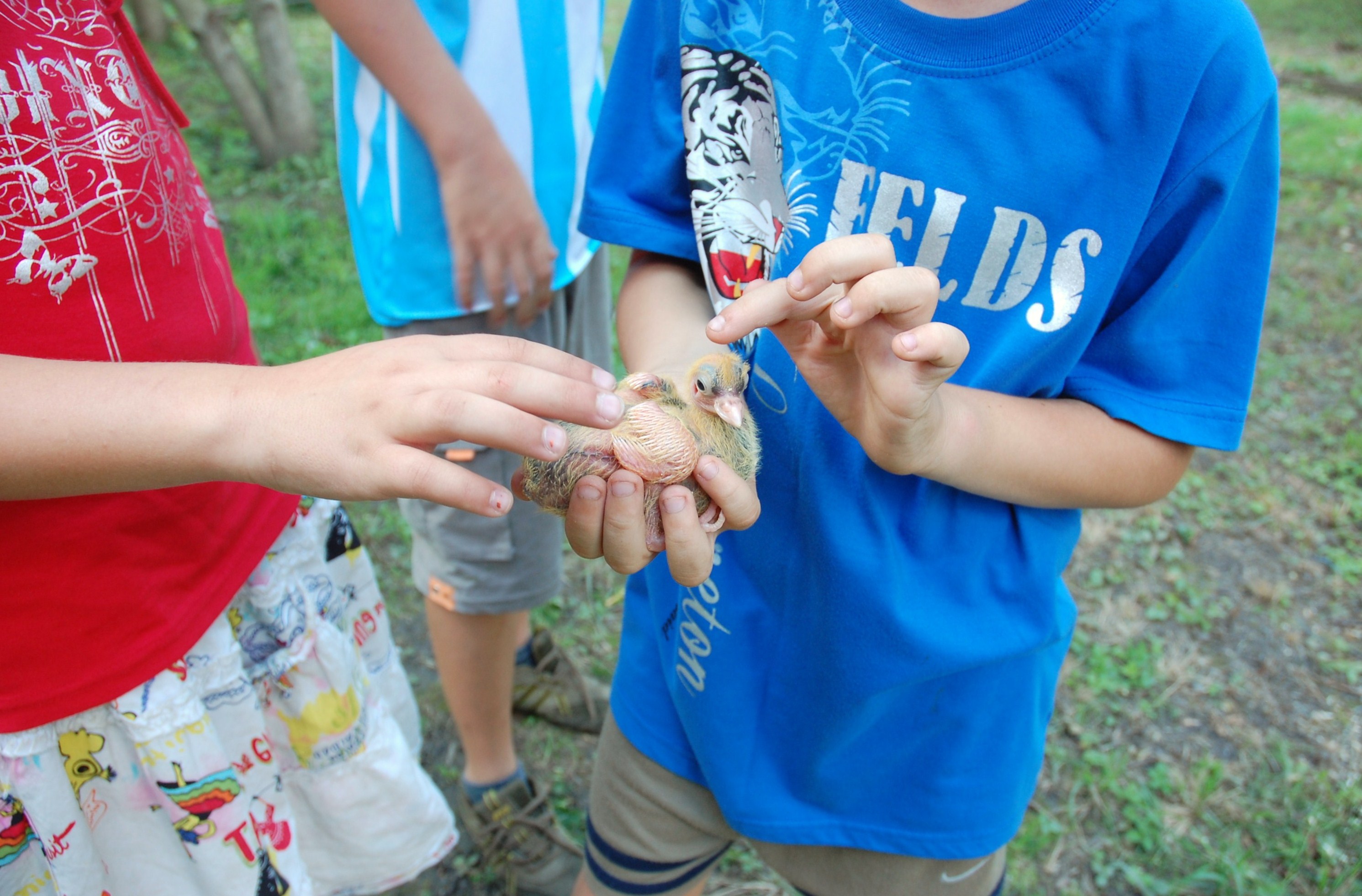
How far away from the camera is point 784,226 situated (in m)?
1.68

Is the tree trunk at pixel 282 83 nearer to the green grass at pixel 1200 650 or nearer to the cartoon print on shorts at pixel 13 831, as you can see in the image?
the green grass at pixel 1200 650

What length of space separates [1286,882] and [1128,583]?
1463 millimetres

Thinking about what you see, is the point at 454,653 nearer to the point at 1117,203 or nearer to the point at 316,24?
the point at 1117,203

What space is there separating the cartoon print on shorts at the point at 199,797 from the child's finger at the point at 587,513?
862 mm

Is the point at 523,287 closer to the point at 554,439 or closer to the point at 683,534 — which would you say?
the point at 683,534

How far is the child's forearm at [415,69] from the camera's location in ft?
6.47

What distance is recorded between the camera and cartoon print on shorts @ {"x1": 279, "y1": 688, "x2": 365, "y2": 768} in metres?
1.90

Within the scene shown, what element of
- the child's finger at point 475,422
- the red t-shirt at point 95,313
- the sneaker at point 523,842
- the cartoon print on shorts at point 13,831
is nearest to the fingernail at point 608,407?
the child's finger at point 475,422

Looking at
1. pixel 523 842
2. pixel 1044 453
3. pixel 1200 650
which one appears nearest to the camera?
pixel 1044 453

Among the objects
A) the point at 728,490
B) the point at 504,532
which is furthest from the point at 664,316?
the point at 504,532

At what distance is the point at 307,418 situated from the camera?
1137 millimetres

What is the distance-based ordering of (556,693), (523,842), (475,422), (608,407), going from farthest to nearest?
(556,693) → (523,842) → (608,407) → (475,422)

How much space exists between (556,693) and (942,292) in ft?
8.12

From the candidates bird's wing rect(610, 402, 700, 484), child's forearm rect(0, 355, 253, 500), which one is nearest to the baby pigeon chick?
bird's wing rect(610, 402, 700, 484)
